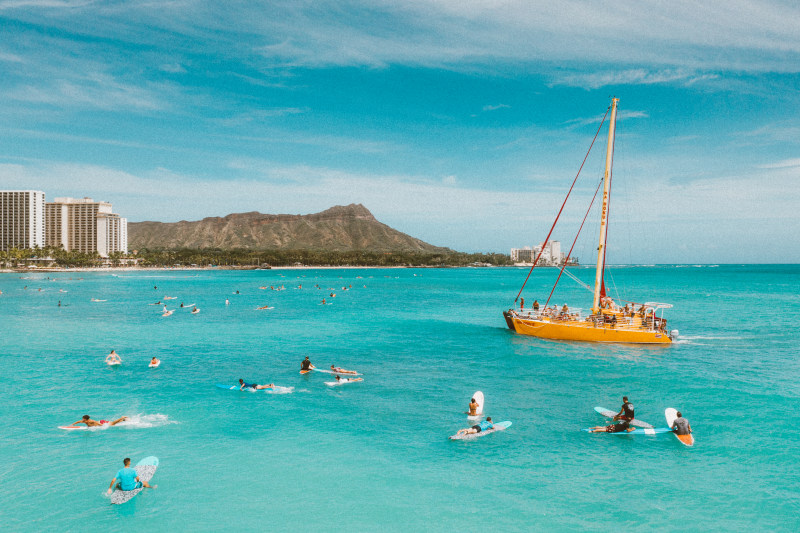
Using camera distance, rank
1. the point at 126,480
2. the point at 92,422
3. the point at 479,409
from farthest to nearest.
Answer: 1. the point at 479,409
2. the point at 92,422
3. the point at 126,480

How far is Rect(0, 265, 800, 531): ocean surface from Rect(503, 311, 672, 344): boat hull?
5.32 ft

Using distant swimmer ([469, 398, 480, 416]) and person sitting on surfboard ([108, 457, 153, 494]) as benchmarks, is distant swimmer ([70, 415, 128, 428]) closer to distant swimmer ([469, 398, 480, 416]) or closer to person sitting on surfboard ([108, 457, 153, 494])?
person sitting on surfboard ([108, 457, 153, 494])

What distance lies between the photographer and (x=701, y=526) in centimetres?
1502

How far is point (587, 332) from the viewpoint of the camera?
149ft

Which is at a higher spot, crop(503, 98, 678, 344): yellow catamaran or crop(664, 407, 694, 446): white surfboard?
crop(503, 98, 678, 344): yellow catamaran

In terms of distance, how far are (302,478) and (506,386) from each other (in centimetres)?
1583

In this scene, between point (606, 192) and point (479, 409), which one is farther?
point (606, 192)

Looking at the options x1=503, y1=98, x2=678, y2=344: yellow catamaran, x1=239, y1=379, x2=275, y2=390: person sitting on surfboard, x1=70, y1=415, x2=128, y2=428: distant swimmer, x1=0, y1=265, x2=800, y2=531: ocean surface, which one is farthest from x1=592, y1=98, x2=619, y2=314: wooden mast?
x1=70, y1=415, x2=128, y2=428: distant swimmer

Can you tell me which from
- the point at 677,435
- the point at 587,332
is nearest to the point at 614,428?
the point at 677,435

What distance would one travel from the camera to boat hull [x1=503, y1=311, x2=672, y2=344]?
1727 inches

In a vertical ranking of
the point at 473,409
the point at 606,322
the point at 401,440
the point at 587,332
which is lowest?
the point at 401,440

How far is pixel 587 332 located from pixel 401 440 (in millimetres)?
29419

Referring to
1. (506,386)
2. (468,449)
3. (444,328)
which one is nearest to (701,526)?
(468,449)

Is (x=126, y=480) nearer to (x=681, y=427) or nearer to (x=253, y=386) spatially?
(x=253, y=386)
